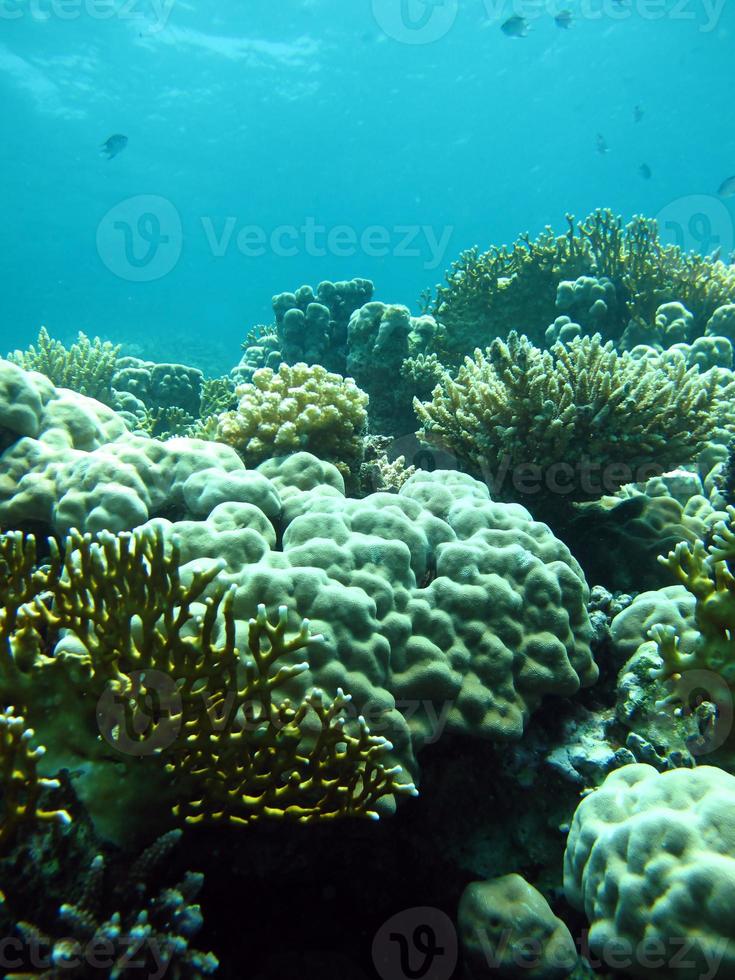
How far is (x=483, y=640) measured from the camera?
3135mm

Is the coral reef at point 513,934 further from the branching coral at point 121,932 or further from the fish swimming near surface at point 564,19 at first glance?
the fish swimming near surface at point 564,19

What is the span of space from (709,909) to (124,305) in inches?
5371

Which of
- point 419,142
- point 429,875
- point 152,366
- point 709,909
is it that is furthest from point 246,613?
point 419,142

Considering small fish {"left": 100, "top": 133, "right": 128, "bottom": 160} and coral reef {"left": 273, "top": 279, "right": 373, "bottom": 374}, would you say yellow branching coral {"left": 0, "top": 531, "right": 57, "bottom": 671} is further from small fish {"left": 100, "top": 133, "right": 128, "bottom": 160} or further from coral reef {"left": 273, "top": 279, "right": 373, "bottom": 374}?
small fish {"left": 100, "top": 133, "right": 128, "bottom": 160}

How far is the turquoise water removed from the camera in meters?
42.6

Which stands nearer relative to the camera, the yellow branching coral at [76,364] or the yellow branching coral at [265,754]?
the yellow branching coral at [265,754]

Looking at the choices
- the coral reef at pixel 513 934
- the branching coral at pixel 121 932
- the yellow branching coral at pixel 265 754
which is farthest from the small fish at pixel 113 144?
the coral reef at pixel 513 934

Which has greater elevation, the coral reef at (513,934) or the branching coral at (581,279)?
the branching coral at (581,279)

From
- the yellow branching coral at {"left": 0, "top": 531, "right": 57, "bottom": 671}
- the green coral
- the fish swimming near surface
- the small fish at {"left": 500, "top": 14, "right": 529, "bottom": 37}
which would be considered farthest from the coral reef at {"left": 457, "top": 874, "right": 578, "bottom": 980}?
the fish swimming near surface

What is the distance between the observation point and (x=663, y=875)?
2.00 meters

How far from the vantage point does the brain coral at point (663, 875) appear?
188cm

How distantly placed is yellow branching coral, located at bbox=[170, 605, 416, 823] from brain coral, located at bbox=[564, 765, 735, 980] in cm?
93

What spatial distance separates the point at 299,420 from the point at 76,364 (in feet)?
18.6

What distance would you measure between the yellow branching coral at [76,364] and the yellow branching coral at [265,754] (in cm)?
768
